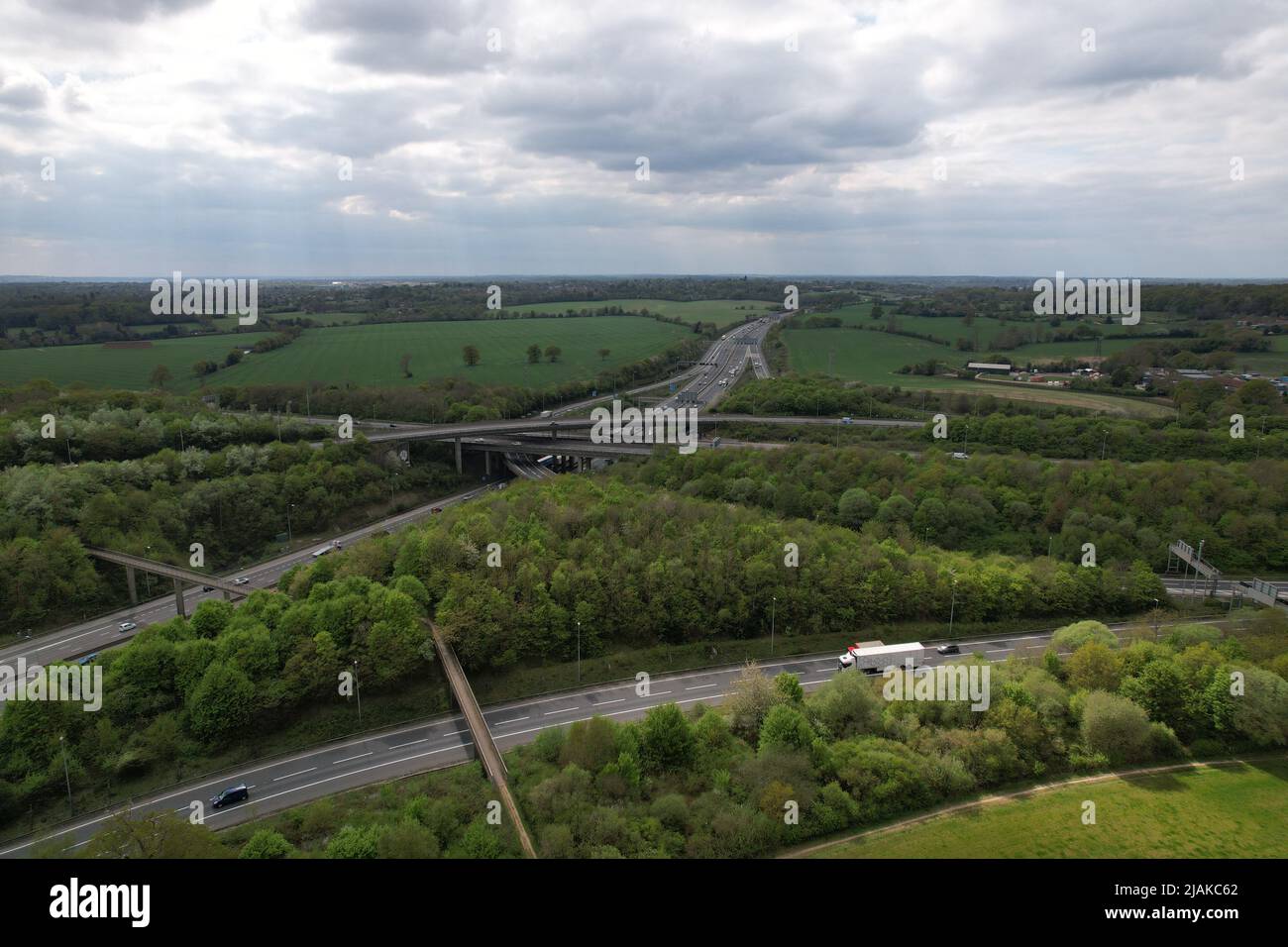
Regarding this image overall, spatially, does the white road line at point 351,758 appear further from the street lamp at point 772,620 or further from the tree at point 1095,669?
the tree at point 1095,669

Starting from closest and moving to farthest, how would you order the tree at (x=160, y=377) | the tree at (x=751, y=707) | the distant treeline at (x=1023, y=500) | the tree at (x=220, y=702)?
the tree at (x=751, y=707) < the tree at (x=220, y=702) < the distant treeline at (x=1023, y=500) < the tree at (x=160, y=377)

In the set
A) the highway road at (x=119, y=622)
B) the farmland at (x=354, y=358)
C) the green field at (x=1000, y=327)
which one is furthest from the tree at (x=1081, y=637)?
the green field at (x=1000, y=327)

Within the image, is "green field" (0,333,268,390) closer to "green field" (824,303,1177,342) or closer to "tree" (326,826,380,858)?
"tree" (326,826,380,858)

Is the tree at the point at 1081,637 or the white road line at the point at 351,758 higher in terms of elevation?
the tree at the point at 1081,637

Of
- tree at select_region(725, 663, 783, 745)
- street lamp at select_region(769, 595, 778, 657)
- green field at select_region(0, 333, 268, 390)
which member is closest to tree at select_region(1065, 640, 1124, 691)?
tree at select_region(725, 663, 783, 745)

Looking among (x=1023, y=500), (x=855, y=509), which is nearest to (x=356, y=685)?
(x=855, y=509)

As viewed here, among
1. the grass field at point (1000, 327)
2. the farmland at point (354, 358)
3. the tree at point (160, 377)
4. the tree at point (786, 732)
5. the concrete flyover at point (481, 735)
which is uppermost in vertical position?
the grass field at point (1000, 327)

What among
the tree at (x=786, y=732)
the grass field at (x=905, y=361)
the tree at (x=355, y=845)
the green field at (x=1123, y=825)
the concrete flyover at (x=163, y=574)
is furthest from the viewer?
the grass field at (x=905, y=361)
